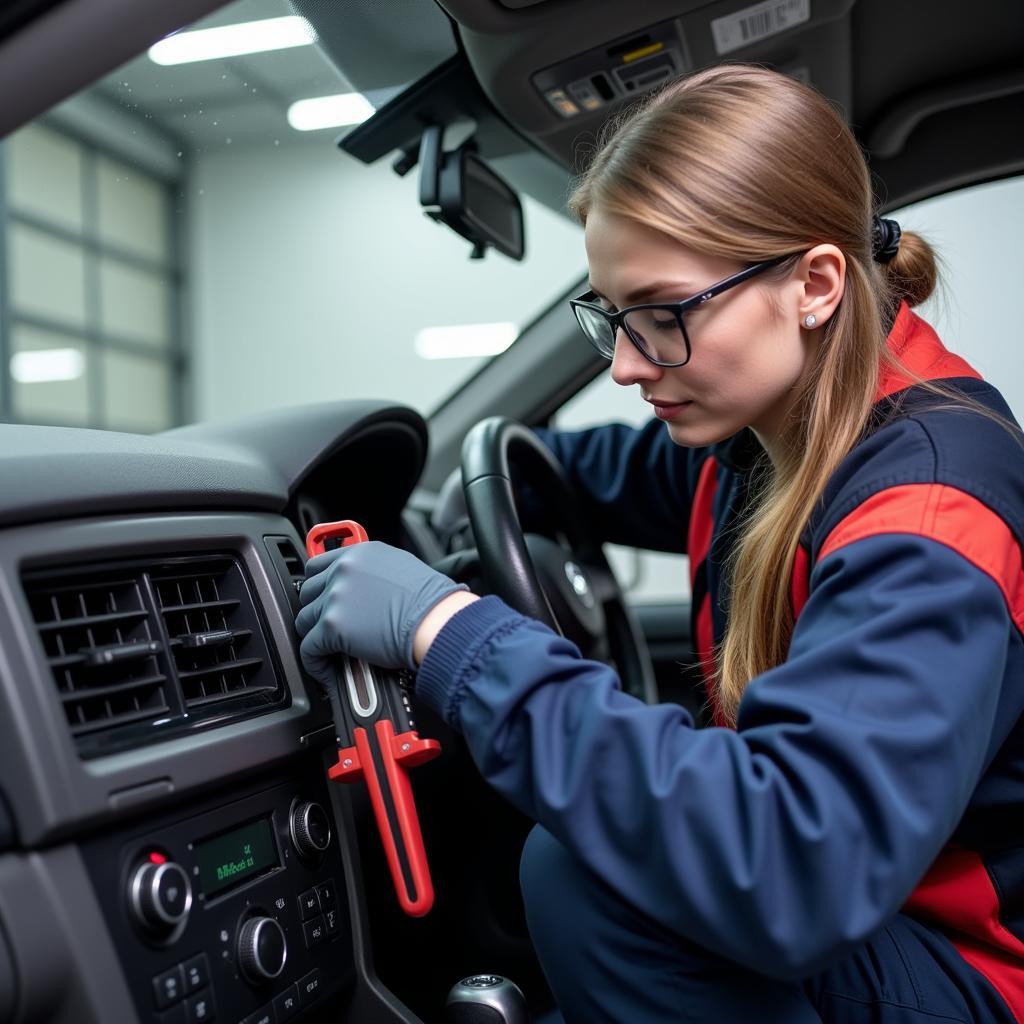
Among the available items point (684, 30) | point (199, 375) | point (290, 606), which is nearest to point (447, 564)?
point (290, 606)

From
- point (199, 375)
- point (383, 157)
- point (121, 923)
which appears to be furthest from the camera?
point (199, 375)

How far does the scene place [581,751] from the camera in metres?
0.77

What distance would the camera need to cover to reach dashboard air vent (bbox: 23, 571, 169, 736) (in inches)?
33.0

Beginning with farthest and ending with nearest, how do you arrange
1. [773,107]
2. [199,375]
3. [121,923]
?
[199,375], [773,107], [121,923]

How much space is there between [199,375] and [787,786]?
9.72 meters

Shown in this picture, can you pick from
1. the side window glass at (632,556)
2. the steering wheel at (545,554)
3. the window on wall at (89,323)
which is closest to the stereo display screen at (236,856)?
the steering wheel at (545,554)

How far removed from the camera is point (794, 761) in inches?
29.1

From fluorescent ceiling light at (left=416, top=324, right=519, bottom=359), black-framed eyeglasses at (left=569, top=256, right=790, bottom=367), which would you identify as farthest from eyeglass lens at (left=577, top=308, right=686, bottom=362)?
fluorescent ceiling light at (left=416, top=324, right=519, bottom=359)

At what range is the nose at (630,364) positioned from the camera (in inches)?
39.8

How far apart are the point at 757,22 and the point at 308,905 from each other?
1154 millimetres

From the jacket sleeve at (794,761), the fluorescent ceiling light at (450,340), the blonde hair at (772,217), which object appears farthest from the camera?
the fluorescent ceiling light at (450,340)

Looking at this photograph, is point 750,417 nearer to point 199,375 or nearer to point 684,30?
point 684,30

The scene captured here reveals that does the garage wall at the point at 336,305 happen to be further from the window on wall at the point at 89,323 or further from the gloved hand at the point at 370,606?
the gloved hand at the point at 370,606

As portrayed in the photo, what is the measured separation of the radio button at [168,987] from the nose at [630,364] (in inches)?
25.0
